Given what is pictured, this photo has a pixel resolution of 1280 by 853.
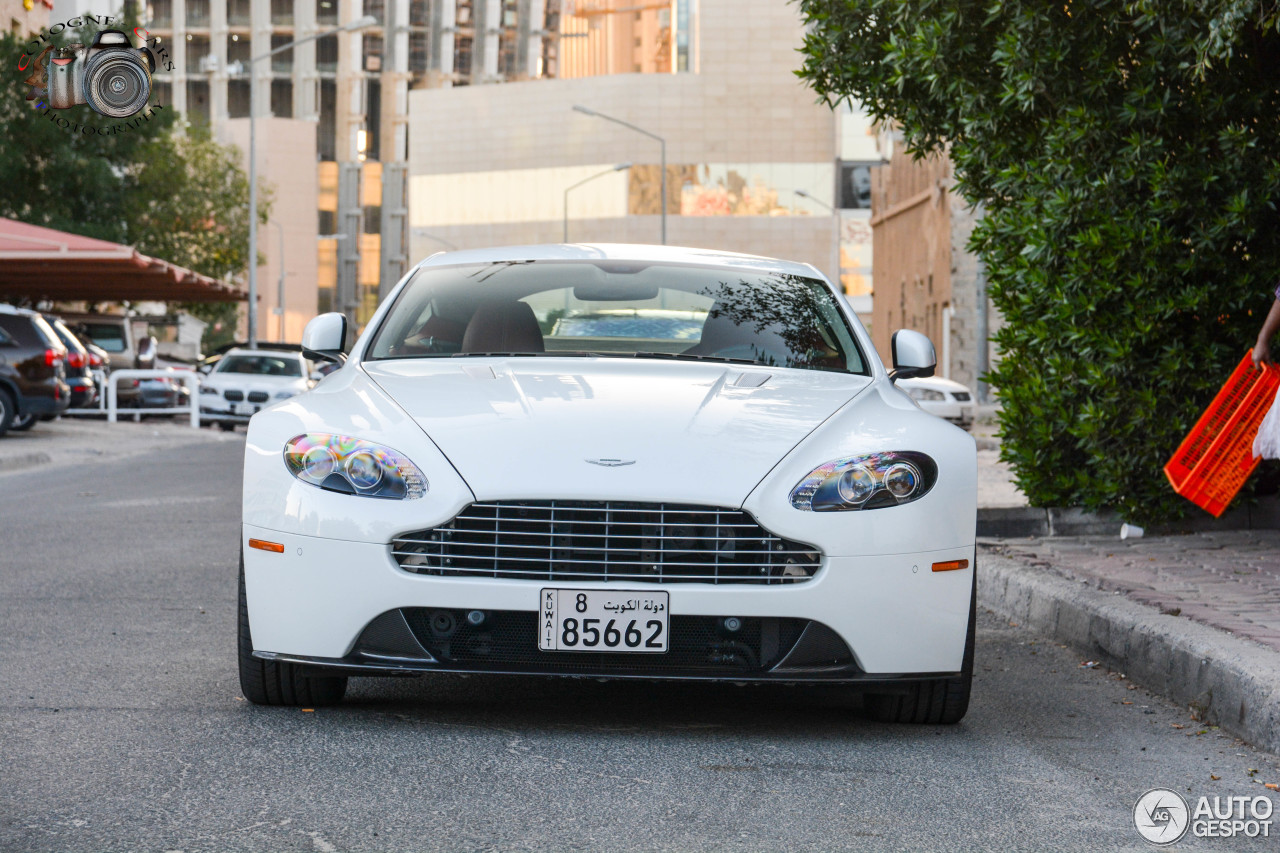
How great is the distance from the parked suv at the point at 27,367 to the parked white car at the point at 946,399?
41.0 ft

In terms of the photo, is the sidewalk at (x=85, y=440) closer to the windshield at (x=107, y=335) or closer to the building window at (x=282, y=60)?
the windshield at (x=107, y=335)

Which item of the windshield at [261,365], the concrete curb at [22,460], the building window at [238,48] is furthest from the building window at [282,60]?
Answer: the concrete curb at [22,460]

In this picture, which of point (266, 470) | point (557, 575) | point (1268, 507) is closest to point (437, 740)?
point (557, 575)

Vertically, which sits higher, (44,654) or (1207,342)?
(1207,342)

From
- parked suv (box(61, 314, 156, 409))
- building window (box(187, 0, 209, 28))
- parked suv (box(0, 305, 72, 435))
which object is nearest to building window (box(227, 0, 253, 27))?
building window (box(187, 0, 209, 28))

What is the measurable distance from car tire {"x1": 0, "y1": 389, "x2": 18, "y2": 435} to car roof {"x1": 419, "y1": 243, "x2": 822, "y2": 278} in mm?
16413

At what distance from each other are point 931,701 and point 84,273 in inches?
1199

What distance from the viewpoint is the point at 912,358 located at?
19.7 feet

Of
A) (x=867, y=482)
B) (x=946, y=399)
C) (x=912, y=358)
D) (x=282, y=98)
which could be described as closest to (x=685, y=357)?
(x=912, y=358)

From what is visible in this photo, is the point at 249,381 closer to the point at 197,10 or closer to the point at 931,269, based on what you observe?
the point at 931,269

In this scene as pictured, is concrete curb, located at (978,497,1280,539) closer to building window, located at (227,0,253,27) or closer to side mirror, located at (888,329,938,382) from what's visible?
side mirror, located at (888,329,938,382)

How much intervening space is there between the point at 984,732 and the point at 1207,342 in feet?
15.4

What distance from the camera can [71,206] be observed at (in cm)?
4053

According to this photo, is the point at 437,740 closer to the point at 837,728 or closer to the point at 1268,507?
the point at 837,728
